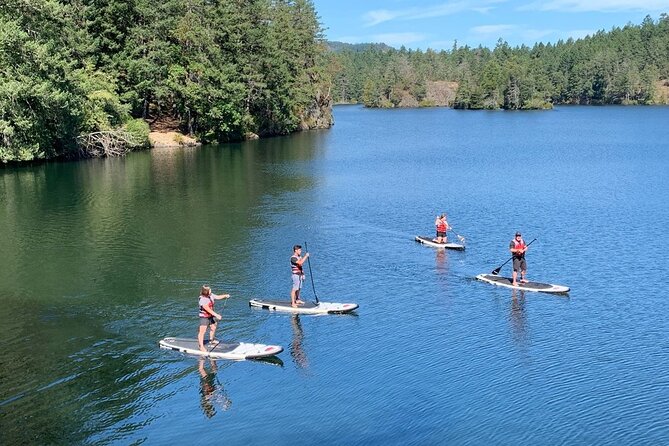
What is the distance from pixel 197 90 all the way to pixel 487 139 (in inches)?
1898

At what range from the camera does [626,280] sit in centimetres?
3322

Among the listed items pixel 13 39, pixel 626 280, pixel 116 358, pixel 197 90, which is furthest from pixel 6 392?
pixel 197 90

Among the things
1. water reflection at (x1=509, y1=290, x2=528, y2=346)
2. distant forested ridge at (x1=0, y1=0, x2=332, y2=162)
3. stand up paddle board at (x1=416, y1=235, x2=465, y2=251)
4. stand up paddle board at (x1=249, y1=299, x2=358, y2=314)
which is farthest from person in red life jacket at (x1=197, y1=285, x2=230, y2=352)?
distant forested ridge at (x1=0, y1=0, x2=332, y2=162)

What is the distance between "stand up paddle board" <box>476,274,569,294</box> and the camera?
31.3 meters

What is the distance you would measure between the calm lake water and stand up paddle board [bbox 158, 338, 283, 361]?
40cm

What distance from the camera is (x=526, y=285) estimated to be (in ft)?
106

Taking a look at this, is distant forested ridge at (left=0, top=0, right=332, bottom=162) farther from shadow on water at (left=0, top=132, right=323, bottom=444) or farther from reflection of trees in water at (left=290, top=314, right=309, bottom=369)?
reflection of trees in water at (left=290, top=314, right=309, bottom=369)

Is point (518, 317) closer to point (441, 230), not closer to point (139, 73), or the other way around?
point (441, 230)

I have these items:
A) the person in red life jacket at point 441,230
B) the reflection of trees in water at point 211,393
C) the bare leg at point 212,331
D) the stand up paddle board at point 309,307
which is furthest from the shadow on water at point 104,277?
the person in red life jacket at point 441,230

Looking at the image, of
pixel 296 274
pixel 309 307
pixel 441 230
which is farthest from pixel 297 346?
pixel 441 230

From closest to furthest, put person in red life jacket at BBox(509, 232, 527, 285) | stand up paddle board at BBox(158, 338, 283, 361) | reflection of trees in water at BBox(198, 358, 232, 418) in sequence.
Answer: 1. reflection of trees in water at BBox(198, 358, 232, 418)
2. stand up paddle board at BBox(158, 338, 283, 361)
3. person in red life jacket at BBox(509, 232, 527, 285)

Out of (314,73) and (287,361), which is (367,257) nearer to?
(287,361)

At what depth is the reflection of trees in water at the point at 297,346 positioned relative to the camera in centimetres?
2383

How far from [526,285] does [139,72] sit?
239ft
